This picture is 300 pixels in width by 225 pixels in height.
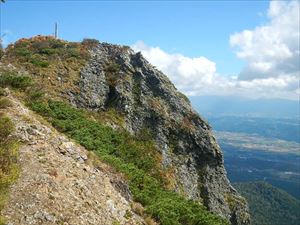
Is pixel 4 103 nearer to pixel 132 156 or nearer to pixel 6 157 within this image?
pixel 6 157

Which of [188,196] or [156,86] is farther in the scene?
[156,86]

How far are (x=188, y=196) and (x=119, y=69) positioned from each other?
1707 centimetres

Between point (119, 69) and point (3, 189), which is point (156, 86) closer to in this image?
point (119, 69)

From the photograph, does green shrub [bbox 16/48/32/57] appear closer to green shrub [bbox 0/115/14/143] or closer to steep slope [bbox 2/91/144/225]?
steep slope [bbox 2/91/144/225]

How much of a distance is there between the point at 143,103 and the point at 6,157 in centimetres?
2473

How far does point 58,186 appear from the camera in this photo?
60.6 ft

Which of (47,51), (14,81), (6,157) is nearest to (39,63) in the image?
(47,51)

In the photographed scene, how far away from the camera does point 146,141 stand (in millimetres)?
38688

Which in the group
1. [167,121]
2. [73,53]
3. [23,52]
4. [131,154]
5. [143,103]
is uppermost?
[73,53]

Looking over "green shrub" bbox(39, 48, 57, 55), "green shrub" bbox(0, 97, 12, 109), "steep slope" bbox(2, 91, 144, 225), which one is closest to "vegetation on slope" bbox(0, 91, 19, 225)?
"steep slope" bbox(2, 91, 144, 225)

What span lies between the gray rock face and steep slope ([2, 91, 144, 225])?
15.1m

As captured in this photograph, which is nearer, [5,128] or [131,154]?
[5,128]

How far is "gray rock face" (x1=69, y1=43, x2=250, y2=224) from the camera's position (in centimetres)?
3938

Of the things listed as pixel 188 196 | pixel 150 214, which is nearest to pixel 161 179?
pixel 188 196
